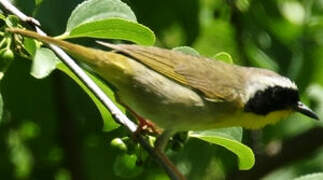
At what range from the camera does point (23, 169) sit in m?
5.88

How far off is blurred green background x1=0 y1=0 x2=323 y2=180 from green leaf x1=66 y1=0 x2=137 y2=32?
1289mm

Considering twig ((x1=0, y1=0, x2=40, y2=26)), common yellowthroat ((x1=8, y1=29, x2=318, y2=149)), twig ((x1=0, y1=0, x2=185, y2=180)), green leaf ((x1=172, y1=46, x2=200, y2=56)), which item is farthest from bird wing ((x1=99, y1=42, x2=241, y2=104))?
twig ((x1=0, y1=0, x2=40, y2=26))

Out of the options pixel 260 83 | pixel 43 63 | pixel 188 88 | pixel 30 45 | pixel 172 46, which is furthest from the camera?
pixel 172 46

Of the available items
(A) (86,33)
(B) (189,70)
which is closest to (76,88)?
(B) (189,70)

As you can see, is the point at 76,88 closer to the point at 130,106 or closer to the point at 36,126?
the point at 36,126

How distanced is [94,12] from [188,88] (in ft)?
2.35

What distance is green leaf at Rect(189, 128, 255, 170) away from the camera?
13.9 ft

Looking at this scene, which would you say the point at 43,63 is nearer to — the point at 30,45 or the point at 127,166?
the point at 30,45

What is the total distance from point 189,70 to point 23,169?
1.68 metres

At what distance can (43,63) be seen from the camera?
371 centimetres

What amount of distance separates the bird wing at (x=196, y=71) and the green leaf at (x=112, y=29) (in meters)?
0.28

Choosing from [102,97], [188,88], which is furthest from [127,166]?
[188,88]

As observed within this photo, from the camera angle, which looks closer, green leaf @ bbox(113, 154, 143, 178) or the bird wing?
green leaf @ bbox(113, 154, 143, 178)

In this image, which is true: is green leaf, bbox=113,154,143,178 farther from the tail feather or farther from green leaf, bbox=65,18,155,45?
green leaf, bbox=65,18,155,45
